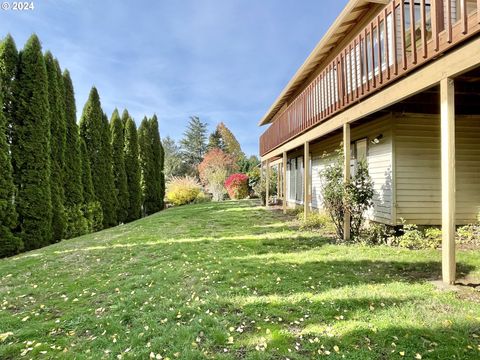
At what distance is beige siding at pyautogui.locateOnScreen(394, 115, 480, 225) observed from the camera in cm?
634

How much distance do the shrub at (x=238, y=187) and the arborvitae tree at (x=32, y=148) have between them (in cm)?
1518

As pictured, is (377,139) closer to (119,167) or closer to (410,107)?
(410,107)

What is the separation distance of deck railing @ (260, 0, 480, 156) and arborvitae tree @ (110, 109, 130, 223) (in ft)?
25.6

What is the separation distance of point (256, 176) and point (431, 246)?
1786cm

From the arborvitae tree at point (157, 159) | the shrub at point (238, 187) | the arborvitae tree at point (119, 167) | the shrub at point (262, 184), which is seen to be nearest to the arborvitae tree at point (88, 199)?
the arborvitae tree at point (119, 167)

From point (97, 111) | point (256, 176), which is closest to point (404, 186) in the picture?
point (97, 111)

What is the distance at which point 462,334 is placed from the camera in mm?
2453

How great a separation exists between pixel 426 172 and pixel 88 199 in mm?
10967

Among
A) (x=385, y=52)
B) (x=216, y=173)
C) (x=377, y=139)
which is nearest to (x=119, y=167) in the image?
(x=377, y=139)

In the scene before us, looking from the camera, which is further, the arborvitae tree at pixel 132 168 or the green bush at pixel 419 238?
the arborvitae tree at pixel 132 168

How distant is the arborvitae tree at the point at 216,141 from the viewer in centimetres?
4174

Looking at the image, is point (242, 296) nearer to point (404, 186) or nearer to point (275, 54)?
point (404, 186)

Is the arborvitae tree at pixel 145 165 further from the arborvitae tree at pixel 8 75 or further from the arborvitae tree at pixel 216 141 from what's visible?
the arborvitae tree at pixel 216 141

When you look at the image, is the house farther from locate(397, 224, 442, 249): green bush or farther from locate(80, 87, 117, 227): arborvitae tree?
locate(80, 87, 117, 227): arborvitae tree
